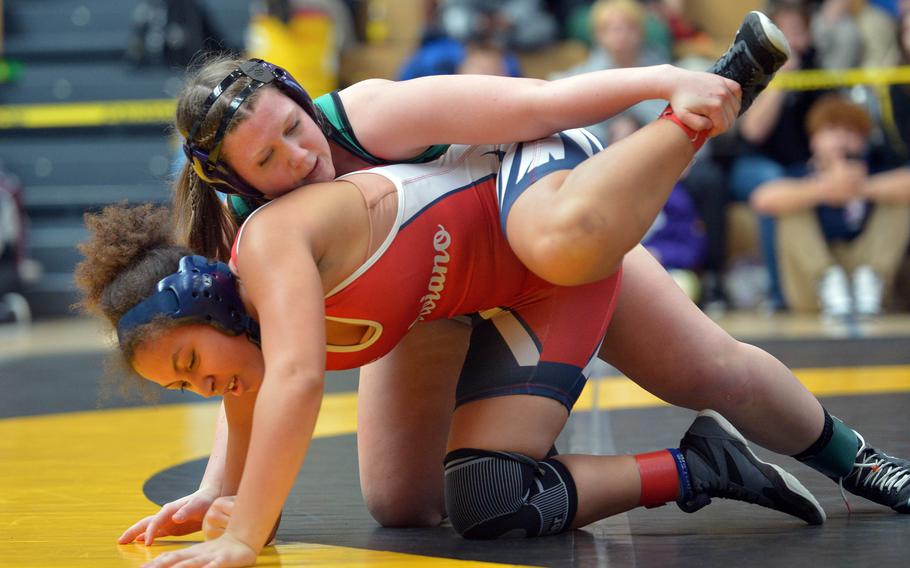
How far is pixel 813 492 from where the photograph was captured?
2477 millimetres

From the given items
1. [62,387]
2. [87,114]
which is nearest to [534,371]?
[62,387]

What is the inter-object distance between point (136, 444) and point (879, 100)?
4.99 metres

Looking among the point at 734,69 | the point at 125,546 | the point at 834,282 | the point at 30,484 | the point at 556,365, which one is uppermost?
the point at 734,69

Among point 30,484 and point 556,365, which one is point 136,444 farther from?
point 556,365

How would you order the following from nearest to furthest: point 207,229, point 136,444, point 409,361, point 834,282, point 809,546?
1. point 809,546
2. point 207,229
3. point 409,361
4. point 136,444
5. point 834,282

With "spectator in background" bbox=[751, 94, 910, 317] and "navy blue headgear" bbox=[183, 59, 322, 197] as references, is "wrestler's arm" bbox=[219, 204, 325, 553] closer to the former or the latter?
"navy blue headgear" bbox=[183, 59, 322, 197]

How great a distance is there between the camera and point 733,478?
87.0 inches

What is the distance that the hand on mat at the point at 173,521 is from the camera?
2.15 metres

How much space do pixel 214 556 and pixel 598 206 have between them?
80cm

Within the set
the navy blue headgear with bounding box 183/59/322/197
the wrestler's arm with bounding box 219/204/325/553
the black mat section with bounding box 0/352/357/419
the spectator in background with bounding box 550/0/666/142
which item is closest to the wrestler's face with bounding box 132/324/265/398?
the wrestler's arm with bounding box 219/204/325/553

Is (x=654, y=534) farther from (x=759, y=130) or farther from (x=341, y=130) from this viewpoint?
(x=759, y=130)

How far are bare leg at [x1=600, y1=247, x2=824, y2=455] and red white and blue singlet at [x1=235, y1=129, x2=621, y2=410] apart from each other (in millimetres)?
98

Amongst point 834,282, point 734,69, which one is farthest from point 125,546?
point 834,282

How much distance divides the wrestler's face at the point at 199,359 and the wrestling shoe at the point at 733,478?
763 millimetres
